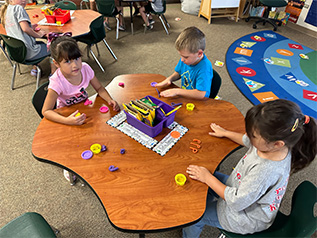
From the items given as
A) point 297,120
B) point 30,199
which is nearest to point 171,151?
point 297,120

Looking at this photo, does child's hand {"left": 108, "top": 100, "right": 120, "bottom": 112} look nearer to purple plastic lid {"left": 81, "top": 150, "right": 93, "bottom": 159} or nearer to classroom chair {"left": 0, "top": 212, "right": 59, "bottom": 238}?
purple plastic lid {"left": 81, "top": 150, "right": 93, "bottom": 159}

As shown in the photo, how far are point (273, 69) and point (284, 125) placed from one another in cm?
311

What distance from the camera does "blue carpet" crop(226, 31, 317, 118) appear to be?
9.87 ft

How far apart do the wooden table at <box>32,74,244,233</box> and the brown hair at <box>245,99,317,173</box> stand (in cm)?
34

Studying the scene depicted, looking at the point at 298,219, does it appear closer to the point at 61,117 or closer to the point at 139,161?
the point at 139,161

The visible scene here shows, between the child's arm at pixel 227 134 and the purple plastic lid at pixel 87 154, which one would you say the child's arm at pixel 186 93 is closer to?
the child's arm at pixel 227 134

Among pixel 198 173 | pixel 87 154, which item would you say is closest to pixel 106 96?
pixel 87 154

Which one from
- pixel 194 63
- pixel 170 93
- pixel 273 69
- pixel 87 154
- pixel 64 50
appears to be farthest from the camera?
pixel 273 69

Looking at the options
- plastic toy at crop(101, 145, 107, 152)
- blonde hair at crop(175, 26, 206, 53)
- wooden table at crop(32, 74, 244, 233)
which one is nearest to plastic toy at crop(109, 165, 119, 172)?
wooden table at crop(32, 74, 244, 233)

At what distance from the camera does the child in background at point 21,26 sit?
2459 mm

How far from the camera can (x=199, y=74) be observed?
163 cm

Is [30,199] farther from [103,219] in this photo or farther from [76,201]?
[103,219]

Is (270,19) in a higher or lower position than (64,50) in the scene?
lower

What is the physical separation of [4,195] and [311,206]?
218cm
